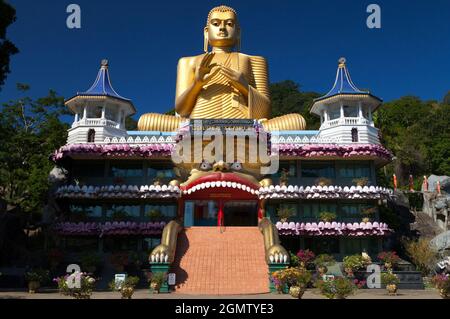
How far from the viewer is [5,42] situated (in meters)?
18.5

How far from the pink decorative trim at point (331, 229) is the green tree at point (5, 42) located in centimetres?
1562

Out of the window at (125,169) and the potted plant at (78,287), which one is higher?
the window at (125,169)

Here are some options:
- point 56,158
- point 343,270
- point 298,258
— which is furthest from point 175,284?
point 56,158

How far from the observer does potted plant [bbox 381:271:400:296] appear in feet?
60.6

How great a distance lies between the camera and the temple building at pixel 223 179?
25297 mm

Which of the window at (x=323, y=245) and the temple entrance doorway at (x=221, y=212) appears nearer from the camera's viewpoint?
the window at (x=323, y=245)

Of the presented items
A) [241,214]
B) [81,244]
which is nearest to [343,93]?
[241,214]

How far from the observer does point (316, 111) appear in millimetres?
31844

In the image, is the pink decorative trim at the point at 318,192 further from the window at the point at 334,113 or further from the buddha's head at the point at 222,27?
the buddha's head at the point at 222,27

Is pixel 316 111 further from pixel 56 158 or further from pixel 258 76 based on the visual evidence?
pixel 56 158

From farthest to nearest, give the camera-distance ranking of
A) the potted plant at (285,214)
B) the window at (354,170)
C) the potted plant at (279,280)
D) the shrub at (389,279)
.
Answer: the window at (354,170), the potted plant at (285,214), the shrub at (389,279), the potted plant at (279,280)

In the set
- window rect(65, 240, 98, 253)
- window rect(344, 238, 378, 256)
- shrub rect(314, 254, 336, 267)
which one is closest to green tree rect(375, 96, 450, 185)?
window rect(344, 238, 378, 256)

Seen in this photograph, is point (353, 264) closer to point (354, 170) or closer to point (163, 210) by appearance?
point (354, 170)

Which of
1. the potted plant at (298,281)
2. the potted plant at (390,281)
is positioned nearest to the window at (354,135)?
the potted plant at (390,281)
